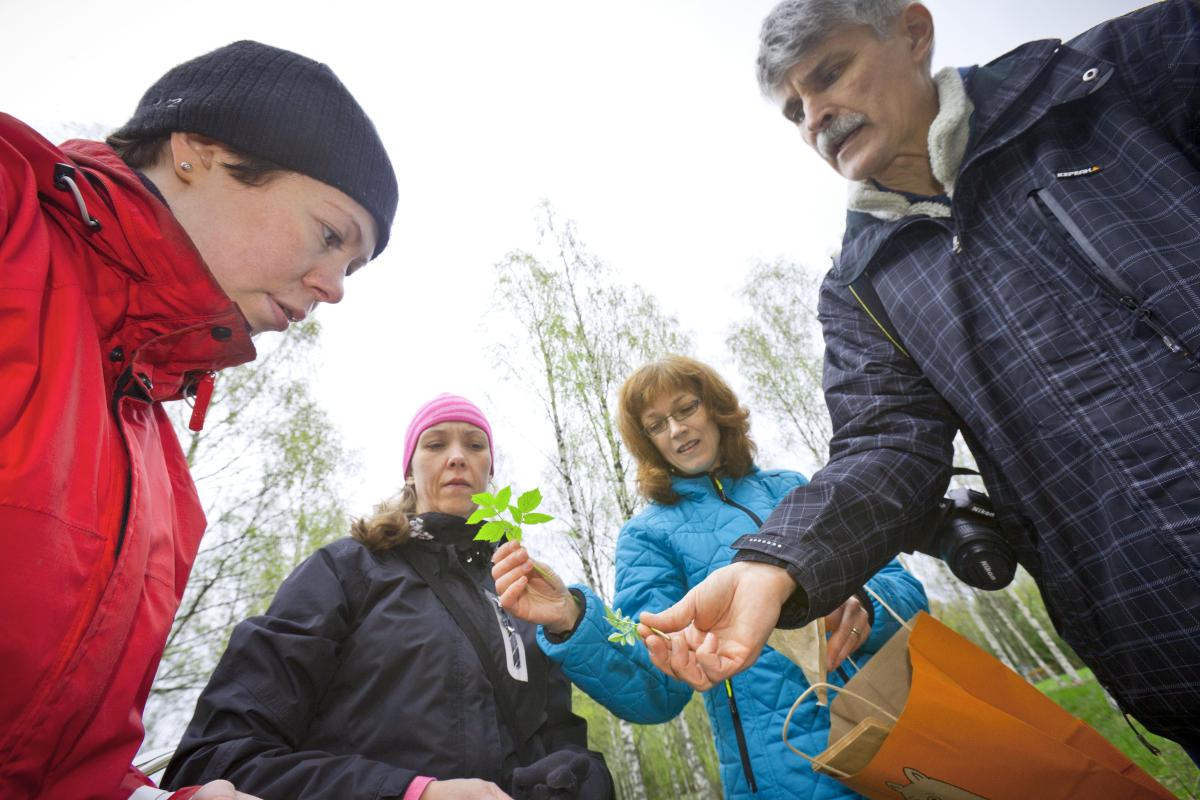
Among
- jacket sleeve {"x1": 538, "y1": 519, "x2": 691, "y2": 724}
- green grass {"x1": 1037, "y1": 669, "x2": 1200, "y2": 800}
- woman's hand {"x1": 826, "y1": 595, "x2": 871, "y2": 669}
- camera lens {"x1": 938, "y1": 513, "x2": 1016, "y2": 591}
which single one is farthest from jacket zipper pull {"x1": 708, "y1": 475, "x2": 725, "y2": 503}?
green grass {"x1": 1037, "y1": 669, "x2": 1200, "y2": 800}

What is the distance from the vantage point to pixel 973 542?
163 cm

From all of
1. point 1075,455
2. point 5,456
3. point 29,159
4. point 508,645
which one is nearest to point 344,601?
point 508,645

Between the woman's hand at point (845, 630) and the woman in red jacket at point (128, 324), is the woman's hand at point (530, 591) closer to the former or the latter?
the woman in red jacket at point (128, 324)

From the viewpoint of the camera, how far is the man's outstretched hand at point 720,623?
1.26 m

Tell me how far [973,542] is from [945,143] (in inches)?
53.8

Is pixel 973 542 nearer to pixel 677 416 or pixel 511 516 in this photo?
pixel 511 516

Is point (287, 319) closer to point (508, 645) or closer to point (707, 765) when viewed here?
point (508, 645)

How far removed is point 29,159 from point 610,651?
2378mm

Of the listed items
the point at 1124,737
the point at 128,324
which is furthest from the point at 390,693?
the point at 1124,737

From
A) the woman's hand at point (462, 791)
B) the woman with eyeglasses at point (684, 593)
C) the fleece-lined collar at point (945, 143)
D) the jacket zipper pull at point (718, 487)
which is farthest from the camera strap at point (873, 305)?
the woman's hand at point (462, 791)

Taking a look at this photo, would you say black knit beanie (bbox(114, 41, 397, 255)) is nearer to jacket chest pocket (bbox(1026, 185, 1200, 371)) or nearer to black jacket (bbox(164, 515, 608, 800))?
black jacket (bbox(164, 515, 608, 800))

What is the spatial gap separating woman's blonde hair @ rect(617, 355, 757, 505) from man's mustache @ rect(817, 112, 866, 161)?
1.65 meters

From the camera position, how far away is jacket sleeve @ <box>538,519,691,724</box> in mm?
2160

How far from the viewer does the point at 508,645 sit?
2.30 meters
